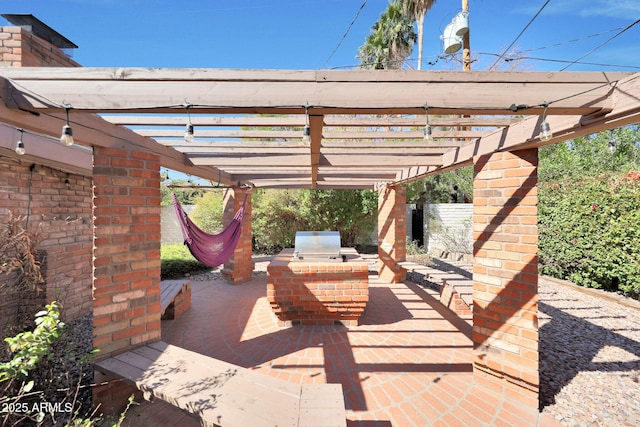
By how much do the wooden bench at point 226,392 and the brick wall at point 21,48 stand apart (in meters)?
3.04

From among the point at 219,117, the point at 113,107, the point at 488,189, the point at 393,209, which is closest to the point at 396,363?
the point at 488,189

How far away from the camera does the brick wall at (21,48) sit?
8.29ft

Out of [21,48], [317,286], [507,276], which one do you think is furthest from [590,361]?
[21,48]

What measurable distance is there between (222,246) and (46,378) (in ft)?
8.81

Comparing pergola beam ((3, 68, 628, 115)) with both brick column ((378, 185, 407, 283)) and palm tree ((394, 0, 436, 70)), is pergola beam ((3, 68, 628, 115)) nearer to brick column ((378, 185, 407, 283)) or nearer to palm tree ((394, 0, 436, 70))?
brick column ((378, 185, 407, 283))

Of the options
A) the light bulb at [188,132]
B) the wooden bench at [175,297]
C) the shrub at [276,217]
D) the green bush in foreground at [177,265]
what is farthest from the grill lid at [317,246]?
the shrub at [276,217]

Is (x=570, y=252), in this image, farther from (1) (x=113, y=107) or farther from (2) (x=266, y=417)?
(1) (x=113, y=107)

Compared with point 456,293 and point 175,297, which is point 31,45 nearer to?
point 175,297

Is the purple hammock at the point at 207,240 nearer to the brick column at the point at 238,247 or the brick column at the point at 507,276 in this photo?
the brick column at the point at 238,247

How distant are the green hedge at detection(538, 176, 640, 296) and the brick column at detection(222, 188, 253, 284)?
7124 mm

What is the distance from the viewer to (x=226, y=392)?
1.78 meters

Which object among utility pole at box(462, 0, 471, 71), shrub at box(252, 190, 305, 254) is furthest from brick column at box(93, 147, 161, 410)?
utility pole at box(462, 0, 471, 71)

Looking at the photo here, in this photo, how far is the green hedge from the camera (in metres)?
4.63

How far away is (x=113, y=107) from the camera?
1.68 metres
